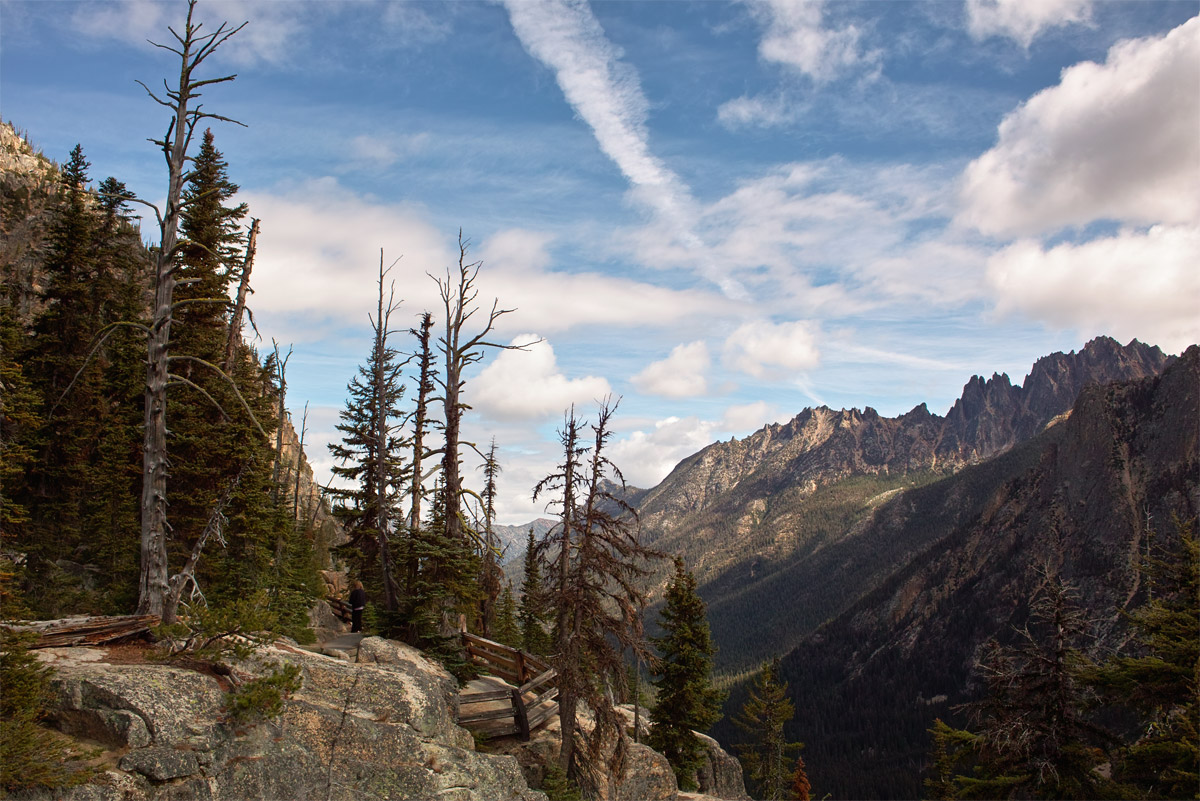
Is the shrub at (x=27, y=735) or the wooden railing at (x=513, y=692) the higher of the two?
the shrub at (x=27, y=735)

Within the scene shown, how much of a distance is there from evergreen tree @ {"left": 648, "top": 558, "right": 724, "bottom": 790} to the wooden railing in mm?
12373

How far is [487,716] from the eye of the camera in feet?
58.2

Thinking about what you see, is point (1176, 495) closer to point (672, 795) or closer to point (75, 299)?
point (672, 795)

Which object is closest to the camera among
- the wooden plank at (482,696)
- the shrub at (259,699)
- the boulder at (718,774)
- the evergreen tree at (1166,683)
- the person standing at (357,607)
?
the shrub at (259,699)

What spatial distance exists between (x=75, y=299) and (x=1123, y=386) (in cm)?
23402

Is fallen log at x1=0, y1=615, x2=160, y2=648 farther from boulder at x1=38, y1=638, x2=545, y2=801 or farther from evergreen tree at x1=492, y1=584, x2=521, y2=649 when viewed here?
evergreen tree at x1=492, y1=584, x2=521, y2=649

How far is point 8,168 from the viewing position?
170 ft

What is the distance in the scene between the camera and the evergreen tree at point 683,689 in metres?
32.0

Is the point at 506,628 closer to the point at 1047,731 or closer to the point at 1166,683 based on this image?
the point at 1047,731

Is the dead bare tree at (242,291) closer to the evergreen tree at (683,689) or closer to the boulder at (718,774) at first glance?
the evergreen tree at (683,689)

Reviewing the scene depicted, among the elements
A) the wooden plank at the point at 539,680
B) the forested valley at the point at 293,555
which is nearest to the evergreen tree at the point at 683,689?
the forested valley at the point at 293,555

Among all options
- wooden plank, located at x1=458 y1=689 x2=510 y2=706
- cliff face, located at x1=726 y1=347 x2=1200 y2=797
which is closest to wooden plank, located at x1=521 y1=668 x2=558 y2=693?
wooden plank, located at x1=458 y1=689 x2=510 y2=706

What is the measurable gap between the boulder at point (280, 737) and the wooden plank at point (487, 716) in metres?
4.62

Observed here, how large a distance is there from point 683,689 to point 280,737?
1036 inches
